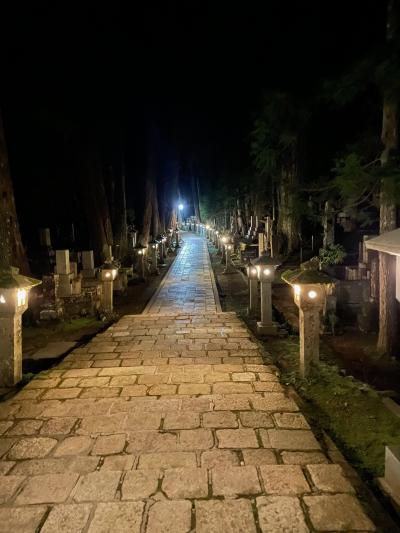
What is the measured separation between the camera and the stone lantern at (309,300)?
586 centimetres

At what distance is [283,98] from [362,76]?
1.99 metres

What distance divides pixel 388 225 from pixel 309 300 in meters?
3.78

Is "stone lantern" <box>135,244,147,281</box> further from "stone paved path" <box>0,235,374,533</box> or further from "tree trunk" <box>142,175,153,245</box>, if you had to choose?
"stone paved path" <box>0,235,374,533</box>

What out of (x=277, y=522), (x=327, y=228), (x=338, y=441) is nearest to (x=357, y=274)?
(x=327, y=228)

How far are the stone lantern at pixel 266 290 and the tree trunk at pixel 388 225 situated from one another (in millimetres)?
2511

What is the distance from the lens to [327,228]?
1419 cm

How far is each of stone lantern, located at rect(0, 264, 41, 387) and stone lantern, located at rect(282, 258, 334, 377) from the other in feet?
14.3

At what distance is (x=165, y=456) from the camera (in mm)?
3619

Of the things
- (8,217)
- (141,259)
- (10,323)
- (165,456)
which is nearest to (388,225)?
(165,456)

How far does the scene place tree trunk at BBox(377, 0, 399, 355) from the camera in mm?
7926

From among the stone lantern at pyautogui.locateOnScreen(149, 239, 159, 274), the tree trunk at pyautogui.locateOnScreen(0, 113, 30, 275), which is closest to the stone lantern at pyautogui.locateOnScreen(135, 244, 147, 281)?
the stone lantern at pyautogui.locateOnScreen(149, 239, 159, 274)

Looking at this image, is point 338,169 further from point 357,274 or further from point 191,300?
point 191,300

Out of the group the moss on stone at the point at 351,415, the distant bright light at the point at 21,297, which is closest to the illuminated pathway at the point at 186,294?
the distant bright light at the point at 21,297

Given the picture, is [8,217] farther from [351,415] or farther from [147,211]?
[147,211]
